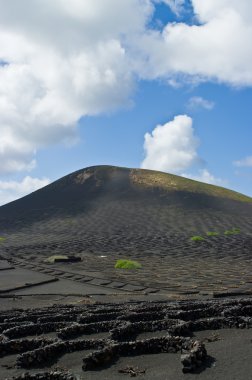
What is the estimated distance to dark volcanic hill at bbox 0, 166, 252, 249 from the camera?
38375mm

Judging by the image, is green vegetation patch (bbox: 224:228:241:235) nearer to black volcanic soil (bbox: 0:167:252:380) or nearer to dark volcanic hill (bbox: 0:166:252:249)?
black volcanic soil (bbox: 0:167:252:380)

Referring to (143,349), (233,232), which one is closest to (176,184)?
(233,232)

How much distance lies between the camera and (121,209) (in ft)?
164

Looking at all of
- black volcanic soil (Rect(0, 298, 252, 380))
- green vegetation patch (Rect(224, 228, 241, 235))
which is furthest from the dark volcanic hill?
black volcanic soil (Rect(0, 298, 252, 380))

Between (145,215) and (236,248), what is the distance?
21.2m

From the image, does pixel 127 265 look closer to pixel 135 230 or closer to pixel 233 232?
pixel 233 232

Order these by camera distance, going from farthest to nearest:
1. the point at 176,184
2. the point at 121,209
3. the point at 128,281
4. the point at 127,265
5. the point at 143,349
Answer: the point at 176,184 → the point at 121,209 → the point at 127,265 → the point at 128,281 → the point at 143,349

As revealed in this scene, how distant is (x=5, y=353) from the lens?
5.04m

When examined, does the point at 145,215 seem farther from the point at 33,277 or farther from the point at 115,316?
the point at 115,316

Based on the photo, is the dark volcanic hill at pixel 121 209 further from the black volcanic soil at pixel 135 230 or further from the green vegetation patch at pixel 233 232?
the green vegetation patch at pixel 233 232

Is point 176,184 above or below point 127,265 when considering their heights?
above

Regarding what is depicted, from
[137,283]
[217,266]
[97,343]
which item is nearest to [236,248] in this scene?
[217,266]

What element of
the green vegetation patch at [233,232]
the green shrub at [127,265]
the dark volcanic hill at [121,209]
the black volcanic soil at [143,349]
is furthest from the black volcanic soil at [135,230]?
the black volcanic soil at [143,349]

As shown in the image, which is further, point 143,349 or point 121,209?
point 121,209
